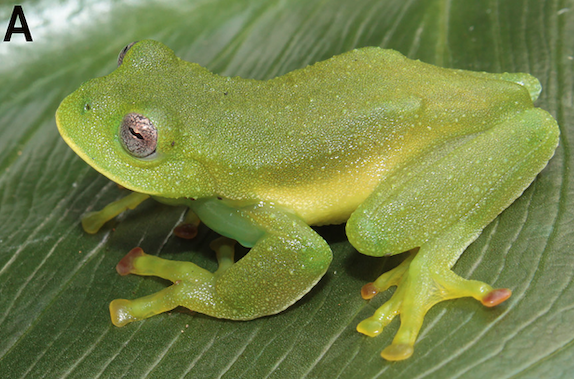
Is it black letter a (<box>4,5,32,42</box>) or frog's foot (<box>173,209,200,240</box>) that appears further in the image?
black letter a (<box>4,5,32,42</box>)

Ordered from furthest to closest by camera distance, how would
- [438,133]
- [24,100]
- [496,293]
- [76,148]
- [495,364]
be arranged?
[24,100], [438,133], [76,148], [496,293], [495,364]

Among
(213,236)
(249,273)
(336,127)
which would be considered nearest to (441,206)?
(336,127)

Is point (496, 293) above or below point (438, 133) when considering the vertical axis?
below

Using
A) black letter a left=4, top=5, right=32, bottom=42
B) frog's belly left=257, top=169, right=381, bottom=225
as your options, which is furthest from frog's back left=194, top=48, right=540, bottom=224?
black letter a left=4, top=5, right=32, bottom=42

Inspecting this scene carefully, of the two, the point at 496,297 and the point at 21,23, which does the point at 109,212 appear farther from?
the point at 496,297

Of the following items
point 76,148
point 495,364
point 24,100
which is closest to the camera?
point 495,364

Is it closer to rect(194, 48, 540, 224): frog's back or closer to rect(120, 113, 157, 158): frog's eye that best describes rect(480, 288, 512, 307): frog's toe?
rect(194, 48, 540, 224): frog's back

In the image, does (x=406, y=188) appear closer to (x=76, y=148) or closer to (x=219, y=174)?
(x=219, y=174)

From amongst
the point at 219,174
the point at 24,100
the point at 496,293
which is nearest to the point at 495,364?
the point at 496,293
